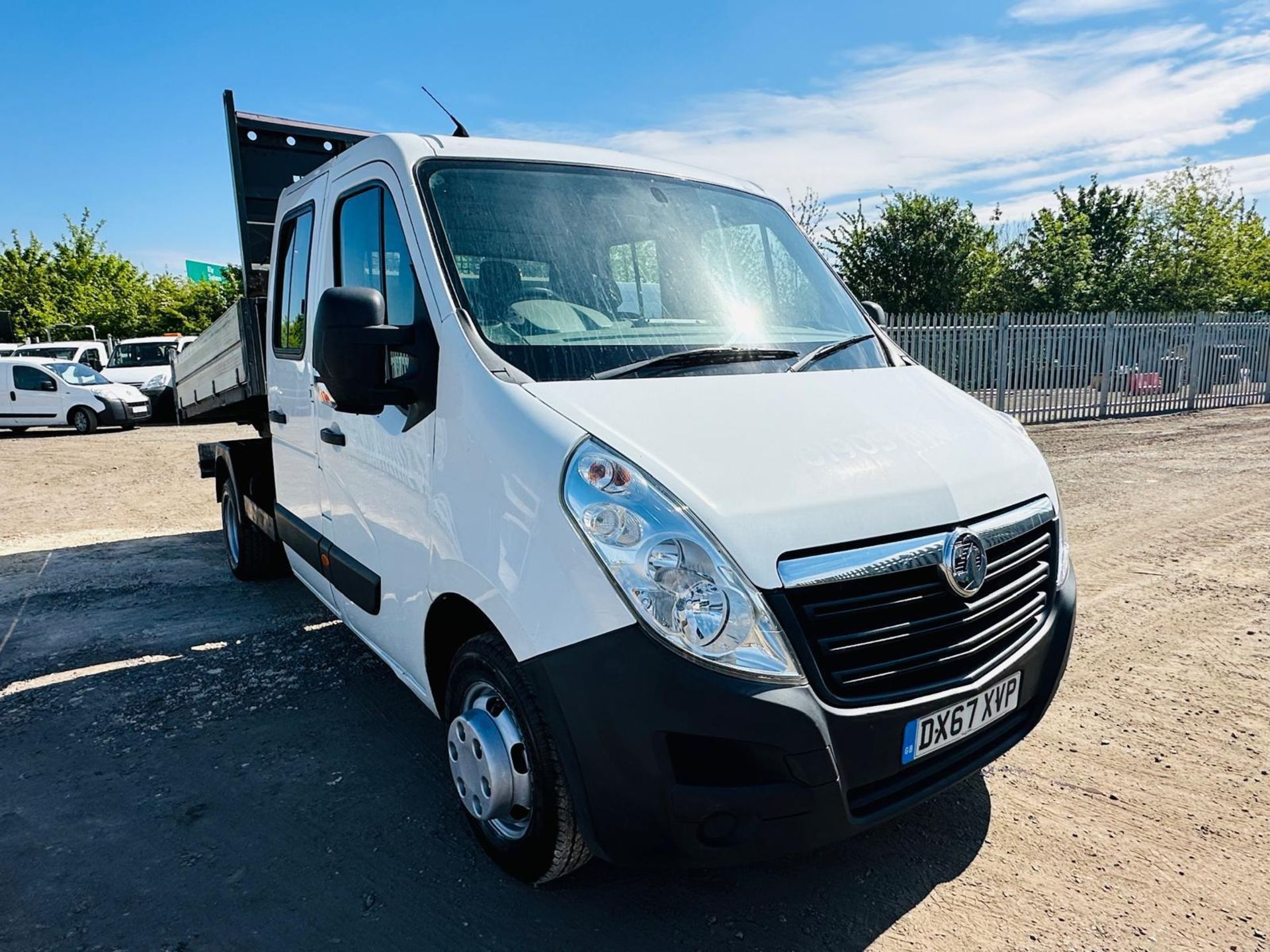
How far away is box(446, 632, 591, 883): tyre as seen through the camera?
2135 millimetres

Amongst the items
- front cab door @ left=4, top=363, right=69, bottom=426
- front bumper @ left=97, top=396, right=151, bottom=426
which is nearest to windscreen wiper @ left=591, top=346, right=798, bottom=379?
front bumper @ left=97, top=396, right=151, bottom=426

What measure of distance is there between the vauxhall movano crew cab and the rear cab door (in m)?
0.21

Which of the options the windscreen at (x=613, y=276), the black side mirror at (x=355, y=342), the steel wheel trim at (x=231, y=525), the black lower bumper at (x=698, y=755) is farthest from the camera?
the steel wheel trim at (x=231, y=525)

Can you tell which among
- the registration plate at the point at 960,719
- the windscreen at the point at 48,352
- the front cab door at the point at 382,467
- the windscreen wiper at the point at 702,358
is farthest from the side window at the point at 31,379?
the registration plate at the point at 960,719

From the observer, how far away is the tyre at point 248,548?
218 inches

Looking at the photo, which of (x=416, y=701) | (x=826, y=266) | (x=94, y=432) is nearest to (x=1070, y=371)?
(x=826, y=266)

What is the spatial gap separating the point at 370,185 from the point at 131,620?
3444 mm

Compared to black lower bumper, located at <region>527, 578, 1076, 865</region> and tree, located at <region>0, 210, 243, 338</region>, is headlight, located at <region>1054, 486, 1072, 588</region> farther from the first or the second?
tree, located at <region>0, 210, 243, 338</region>

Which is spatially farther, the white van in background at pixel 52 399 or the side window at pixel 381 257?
the white van in background at pixel 52 399

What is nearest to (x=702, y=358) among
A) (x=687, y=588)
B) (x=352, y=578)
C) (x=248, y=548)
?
(x=687, y=588)

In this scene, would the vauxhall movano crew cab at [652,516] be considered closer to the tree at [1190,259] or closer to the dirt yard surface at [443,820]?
the dirt yard surface at [443,820]

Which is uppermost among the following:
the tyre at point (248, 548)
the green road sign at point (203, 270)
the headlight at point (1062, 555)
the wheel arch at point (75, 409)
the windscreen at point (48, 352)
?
the green road sign at point (203, 270)

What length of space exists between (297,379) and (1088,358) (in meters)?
16.0

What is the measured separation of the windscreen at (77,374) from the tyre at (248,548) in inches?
524
